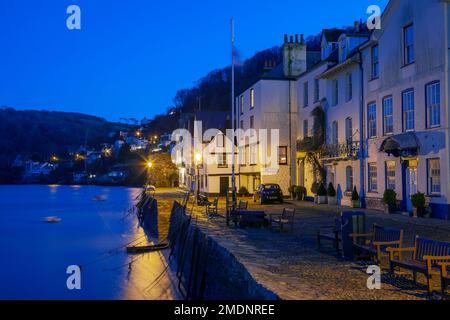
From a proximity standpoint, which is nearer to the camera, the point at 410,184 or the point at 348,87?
the point at 410,184

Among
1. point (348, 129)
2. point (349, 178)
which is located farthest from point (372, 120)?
point (349, 178)

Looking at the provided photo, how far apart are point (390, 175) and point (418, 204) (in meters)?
4.00

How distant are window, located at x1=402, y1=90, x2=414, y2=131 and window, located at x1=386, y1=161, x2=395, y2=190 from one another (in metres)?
2.29

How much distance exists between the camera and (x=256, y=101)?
44188 mm

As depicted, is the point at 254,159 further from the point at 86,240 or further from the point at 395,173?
the point at 395,173

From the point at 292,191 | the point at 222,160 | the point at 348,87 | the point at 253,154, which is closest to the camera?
the point at 348,87

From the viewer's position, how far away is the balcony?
99.7 feet

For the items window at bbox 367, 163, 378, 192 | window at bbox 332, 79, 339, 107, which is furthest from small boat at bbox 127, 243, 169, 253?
window at bbox 332, 79, 339, 107

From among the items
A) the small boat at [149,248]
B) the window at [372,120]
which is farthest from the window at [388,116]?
the small boat at [149,248]

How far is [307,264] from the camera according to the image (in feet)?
39.1

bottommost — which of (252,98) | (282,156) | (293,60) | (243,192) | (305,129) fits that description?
(243,192)

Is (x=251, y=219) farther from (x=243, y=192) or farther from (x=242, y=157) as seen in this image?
(x=242, y=157)
